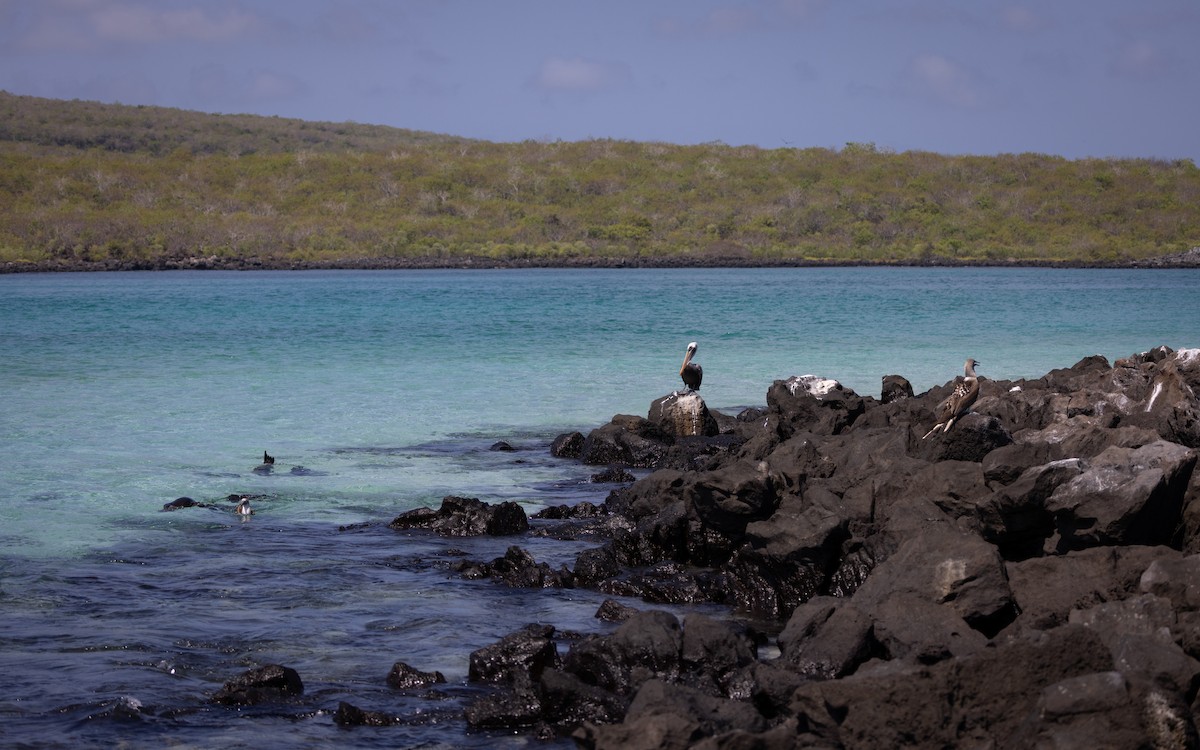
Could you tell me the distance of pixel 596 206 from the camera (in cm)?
8838

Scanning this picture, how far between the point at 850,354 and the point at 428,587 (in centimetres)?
1996

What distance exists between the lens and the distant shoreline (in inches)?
2758

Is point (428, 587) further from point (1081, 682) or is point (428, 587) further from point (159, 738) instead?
point (1081, 682)

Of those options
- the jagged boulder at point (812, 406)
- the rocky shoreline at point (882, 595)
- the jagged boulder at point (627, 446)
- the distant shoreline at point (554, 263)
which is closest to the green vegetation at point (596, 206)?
the distant shoreline at point (554, 263)

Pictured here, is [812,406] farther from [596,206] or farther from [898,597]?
[596,206]

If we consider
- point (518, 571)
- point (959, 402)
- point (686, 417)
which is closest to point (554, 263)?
point (686, 417)

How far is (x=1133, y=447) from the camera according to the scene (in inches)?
376

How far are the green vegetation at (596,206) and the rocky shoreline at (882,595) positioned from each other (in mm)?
64063

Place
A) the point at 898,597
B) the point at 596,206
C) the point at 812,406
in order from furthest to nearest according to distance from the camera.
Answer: the point at 596,206, the point at 812,406, the point at 898,597

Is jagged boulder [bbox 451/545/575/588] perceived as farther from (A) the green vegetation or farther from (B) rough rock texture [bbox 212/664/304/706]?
(A) the green vegetation

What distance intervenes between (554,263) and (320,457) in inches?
2323

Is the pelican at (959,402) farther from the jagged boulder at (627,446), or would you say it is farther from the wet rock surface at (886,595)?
the jagged boulder at (627,446)

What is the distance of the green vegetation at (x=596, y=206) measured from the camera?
7769 centimetres

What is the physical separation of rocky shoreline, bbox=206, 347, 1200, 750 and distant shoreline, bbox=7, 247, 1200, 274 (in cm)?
6109
